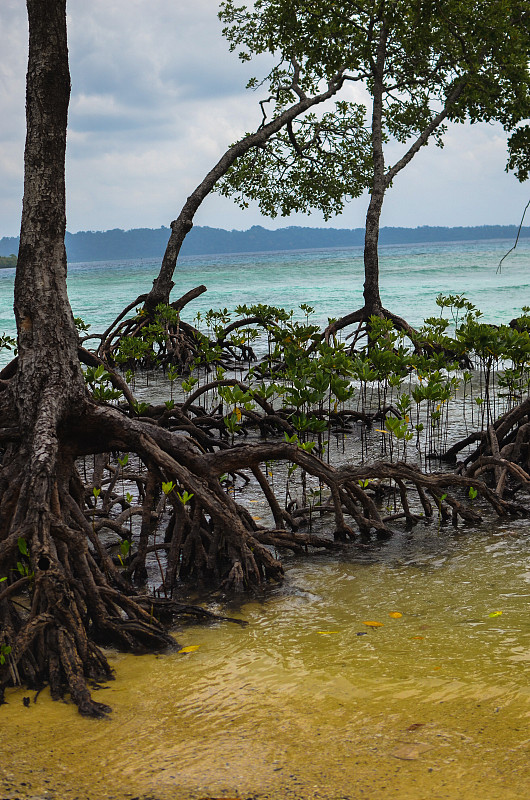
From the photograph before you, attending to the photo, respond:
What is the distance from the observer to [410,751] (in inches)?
97.5

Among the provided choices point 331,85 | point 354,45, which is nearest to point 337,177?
point 331,85

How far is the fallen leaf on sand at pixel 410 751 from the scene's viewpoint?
2451 millimetres

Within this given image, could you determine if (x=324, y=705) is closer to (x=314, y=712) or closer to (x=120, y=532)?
(x=314, y=712)

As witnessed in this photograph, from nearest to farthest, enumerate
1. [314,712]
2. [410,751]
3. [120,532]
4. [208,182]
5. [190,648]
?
[410,751]
[314,712]
[190,648]
[120,532]
[208,182]

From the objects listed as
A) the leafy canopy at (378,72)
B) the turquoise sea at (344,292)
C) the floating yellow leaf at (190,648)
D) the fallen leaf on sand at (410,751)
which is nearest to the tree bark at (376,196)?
the leafy canopy at (378,72)

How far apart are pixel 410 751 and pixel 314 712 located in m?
0.40

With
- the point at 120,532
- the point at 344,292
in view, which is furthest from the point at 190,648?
the point at 344,292

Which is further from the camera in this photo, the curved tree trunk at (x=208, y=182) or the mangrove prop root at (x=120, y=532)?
the curved tree trunk at (x=208, y=182)

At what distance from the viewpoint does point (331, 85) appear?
13086mm

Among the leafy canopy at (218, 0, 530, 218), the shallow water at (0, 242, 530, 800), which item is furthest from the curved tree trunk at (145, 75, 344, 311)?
the shallow water at (0, 242, 530, 800)

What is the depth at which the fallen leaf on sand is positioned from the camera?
8.04 feet

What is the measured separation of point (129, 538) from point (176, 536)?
558 mm

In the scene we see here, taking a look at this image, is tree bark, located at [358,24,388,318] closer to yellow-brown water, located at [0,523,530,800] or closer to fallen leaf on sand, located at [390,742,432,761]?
yellow-brown water, located at [0,523,530,800]

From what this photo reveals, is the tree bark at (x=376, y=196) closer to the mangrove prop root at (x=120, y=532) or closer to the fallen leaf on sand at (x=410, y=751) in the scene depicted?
the mangrove prop root at (x=120, y=532)
